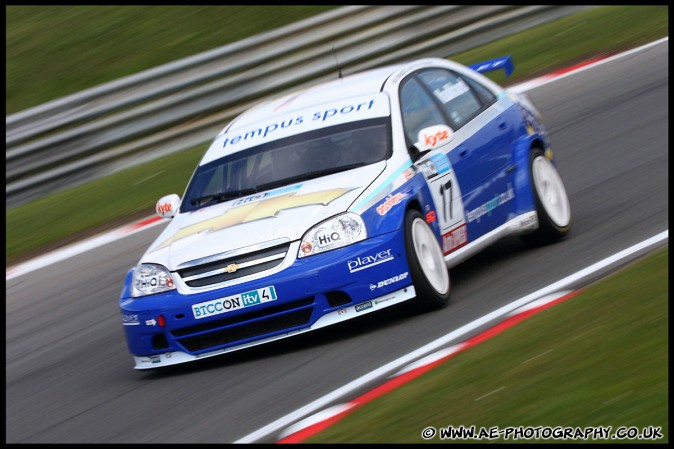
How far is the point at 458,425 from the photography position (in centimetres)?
481

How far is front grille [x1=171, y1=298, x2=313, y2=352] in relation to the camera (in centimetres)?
679

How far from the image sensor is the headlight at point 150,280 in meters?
6.98

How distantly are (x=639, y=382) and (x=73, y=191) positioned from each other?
8.80m

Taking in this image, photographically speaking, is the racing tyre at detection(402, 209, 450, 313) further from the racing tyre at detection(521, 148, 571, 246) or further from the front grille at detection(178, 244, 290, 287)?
the racing tyre at detection(521, 148, 571, 246)

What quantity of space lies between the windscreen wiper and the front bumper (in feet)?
3.32

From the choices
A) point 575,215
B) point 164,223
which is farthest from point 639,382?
point 164,223

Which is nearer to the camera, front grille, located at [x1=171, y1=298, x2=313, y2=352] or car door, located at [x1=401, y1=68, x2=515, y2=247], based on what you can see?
front grille, located at [x1=171, y1=298, x2=313, y2=352]

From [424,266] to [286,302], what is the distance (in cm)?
84

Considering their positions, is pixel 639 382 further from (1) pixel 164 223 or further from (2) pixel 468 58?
(2) pixel 468 58

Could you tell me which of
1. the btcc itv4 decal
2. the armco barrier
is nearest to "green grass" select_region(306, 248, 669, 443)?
the btcc itv4 decal

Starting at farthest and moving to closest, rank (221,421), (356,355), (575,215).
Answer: (575,215) → (356,355) → (221,421)

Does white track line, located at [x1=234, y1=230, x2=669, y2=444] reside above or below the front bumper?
below

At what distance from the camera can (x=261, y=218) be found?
7.07m

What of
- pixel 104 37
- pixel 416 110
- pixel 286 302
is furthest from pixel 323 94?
pixel 104 37
